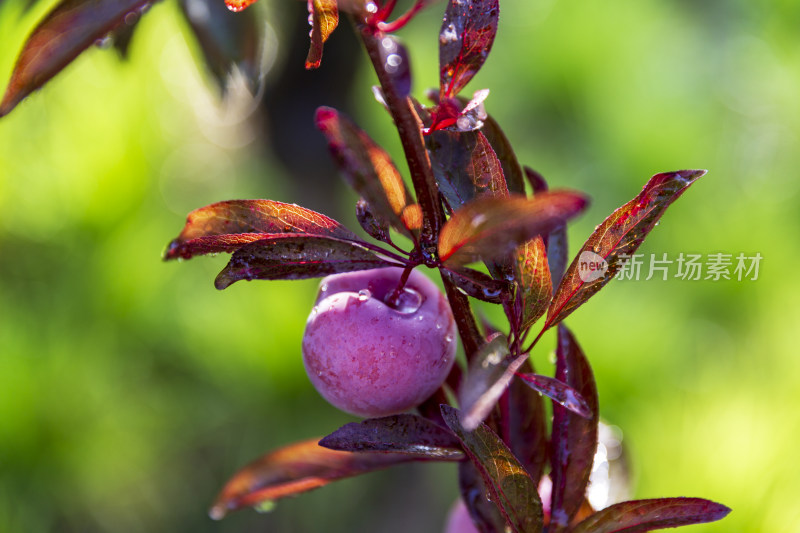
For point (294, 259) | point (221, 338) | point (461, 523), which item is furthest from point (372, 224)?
point (221, 338)

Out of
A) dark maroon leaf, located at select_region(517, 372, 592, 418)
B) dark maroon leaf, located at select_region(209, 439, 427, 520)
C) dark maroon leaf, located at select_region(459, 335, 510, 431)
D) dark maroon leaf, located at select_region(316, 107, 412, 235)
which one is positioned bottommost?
dark maroon leaf, located at select_region(209, 439, 427, 520)

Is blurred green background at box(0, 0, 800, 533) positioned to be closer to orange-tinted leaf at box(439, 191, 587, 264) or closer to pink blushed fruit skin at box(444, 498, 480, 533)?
pink blushed fruit skin at box(444, 498, 480, 533)

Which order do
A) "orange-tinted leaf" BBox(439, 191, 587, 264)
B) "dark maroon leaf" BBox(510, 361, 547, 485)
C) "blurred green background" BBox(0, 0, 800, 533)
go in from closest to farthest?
"orange-tinted leaf" BBox(439, 191, 587, 264), "dark maroon leaf" BBox(510, 361, 547, 485), "blurred green background" BBox(0, 0, 800, 533)

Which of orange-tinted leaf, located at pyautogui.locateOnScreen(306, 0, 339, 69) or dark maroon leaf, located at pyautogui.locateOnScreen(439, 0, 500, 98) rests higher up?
orange-tinted leaf, located at pyautogui.locateOnScreen(306, 0, 339, 69)

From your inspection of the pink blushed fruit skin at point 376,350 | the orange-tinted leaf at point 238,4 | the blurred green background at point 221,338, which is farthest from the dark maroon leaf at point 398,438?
the blurred green background at point 221,338

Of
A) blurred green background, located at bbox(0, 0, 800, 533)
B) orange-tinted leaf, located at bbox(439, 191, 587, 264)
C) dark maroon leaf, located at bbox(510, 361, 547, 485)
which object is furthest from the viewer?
blurred green background, located at bbox(0, 0, 800, 533)

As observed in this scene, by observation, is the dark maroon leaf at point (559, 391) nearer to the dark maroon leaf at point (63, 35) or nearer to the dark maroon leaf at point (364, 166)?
the dark maroon leaf at point (364, 166)

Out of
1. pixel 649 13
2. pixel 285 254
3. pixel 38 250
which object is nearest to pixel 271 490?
pixel 285 254

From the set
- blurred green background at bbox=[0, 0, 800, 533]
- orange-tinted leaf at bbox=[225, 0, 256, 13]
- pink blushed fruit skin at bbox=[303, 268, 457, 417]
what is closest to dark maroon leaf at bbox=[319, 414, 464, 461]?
pink blushed fruit skin at bbox=[303, 268, 457, 417]

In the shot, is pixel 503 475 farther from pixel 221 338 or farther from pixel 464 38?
Result: pixel 221 338
